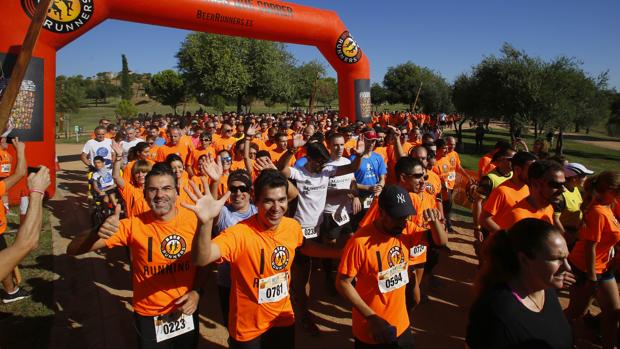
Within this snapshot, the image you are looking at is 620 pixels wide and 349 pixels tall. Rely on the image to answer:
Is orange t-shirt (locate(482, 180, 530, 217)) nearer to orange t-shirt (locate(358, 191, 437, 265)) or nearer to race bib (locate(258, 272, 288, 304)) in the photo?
orange t-shirt (locate(358, 191, 437, 265))

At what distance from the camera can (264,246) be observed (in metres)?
2.60

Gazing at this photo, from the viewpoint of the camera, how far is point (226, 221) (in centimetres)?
324

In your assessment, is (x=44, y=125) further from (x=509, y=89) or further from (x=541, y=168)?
(x=509, y=89)

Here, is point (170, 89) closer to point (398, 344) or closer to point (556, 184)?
point (556, 184)

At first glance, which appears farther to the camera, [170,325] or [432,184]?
[432,184]

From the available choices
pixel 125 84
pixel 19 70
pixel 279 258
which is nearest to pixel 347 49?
pixel 279 258

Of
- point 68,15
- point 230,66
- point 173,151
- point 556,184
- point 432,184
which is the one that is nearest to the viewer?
point 556,184

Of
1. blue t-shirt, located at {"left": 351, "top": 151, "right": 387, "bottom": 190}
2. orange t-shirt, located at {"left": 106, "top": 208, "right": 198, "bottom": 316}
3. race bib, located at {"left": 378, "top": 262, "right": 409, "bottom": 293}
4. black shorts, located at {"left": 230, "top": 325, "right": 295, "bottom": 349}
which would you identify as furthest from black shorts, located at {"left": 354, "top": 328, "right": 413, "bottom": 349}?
blue t-shirt, located at {"left": 351, "top": 151, "right": 387, "bottom": 190}

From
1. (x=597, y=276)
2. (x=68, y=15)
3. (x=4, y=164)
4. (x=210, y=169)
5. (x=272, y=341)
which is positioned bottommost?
(x=272, y=341)

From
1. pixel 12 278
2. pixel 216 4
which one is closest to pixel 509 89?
pixel 216 4

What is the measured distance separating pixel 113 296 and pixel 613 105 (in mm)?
44016

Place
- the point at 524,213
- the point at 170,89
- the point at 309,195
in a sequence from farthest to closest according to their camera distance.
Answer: the point at 170,89, the point at 309,195, the point at 524,213

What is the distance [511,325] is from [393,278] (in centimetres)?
100

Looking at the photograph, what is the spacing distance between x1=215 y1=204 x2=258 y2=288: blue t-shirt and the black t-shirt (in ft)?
6.76
